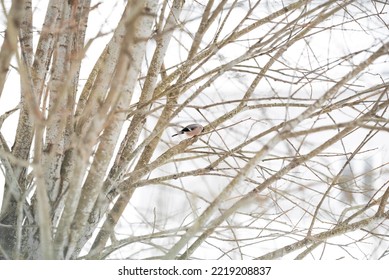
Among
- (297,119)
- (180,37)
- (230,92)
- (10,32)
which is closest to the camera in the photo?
(10,32)

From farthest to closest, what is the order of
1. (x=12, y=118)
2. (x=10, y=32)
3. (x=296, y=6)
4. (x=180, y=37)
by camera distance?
1. (x=12, y=118)
2. (x=180, y=37)
3. (x=296, y=6)
4. (x=10, y=32)

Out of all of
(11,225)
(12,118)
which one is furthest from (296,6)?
(12,118)

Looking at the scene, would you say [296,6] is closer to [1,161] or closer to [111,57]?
[111,57]

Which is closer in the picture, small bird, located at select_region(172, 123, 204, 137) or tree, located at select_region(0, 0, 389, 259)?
tree, located at select_region(0, 0, 389, 259)

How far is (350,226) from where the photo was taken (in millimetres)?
1664

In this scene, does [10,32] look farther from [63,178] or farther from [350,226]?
[350,226]

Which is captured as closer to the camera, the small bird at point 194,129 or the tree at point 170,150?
the tree at point 170,150

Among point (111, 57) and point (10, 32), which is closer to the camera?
point (10, 32)

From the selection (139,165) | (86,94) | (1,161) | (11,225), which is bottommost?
(11,225)

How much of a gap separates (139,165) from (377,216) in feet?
3.07

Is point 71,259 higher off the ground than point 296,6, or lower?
lower

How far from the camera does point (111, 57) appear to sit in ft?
5.12

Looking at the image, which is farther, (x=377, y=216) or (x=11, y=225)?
(x=11, y=225)

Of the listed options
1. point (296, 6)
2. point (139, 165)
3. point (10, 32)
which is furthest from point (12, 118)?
point (10, 32)
